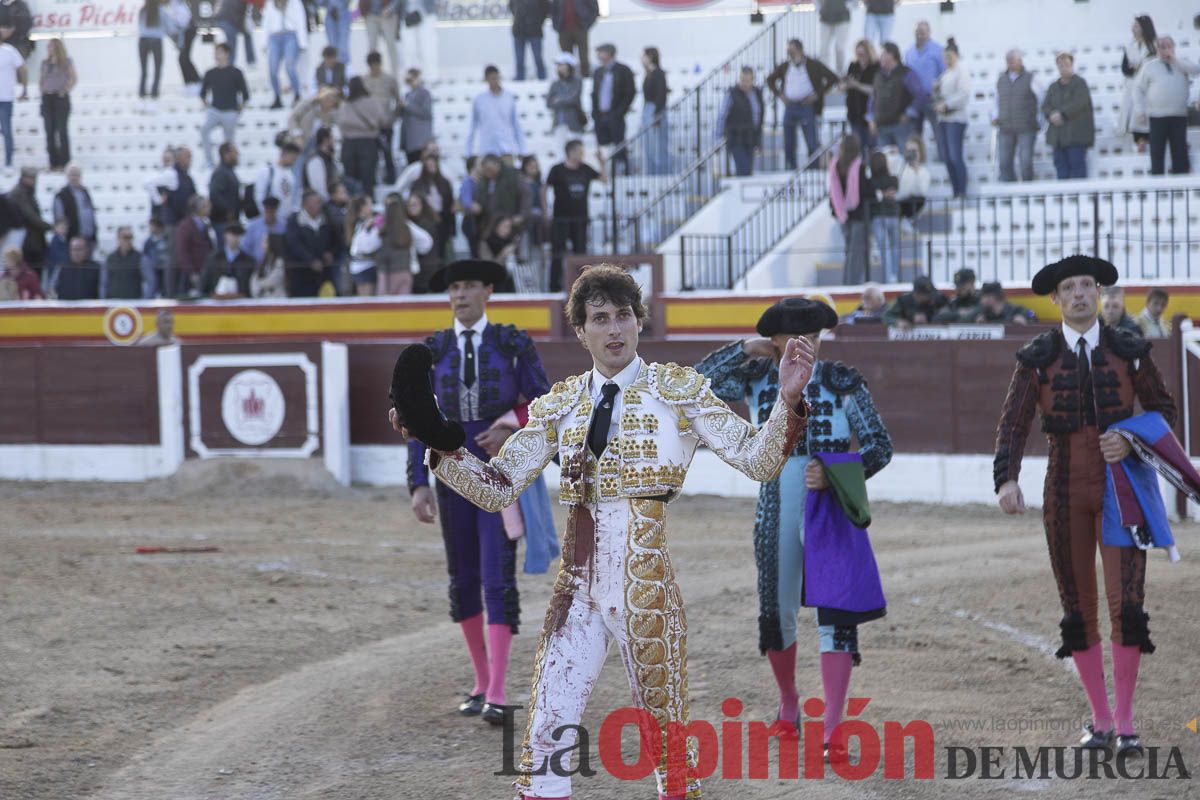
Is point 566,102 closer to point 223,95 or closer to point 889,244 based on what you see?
point 223,95

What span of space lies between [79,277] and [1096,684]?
13979 mm

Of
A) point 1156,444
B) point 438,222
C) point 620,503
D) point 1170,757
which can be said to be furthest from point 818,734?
point 438,222

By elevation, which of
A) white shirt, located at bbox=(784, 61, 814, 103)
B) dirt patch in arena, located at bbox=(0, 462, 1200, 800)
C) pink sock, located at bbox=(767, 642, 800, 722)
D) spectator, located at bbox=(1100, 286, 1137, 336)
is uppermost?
white shirt, located at bbox=(784, 61, 814, 103)

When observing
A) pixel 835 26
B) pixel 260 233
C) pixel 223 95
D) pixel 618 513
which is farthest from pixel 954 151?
pixel 618 513

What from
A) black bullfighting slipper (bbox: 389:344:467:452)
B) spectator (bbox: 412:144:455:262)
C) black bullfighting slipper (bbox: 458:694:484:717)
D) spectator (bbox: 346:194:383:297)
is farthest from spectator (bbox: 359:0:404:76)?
black bullfighting slipper (bbox: 389:344:467:452)

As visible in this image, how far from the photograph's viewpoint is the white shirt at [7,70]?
1966 centimetres

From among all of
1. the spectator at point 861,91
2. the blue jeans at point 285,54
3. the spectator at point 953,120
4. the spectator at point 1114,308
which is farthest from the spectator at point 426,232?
the spectator at point 1114,308

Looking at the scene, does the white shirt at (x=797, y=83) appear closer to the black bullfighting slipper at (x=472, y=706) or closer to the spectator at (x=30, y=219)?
the spectator at (x=30, y=219)

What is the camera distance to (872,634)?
7227 mm

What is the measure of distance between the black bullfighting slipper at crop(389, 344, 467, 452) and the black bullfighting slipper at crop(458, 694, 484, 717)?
236 centimetres

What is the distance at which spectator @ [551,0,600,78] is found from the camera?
1822 centimetres

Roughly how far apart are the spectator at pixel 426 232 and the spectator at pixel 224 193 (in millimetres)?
2402

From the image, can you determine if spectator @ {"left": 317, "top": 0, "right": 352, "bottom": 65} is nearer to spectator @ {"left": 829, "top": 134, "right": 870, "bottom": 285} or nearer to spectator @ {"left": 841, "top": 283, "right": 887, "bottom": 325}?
spectator @ {"left": 829, "top": 134, "right": 870, "bottom": 285}

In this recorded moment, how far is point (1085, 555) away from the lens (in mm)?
5305
